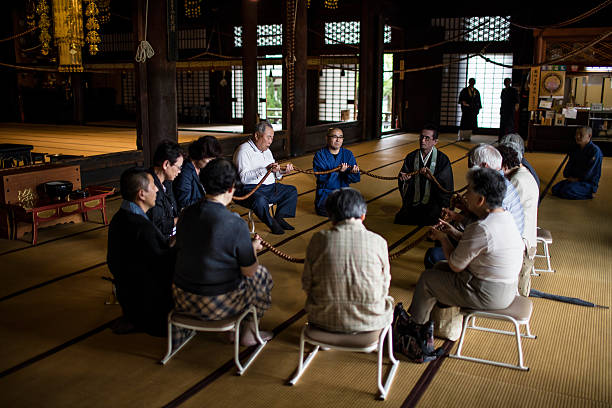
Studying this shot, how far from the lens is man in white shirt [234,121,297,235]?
489 cm

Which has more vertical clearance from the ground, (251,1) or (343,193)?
(251,1)

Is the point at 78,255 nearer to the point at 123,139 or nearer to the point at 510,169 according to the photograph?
the point at 510,169

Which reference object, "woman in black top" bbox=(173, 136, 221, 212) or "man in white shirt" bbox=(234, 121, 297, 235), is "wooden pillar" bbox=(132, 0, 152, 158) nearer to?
"man in white shirt" bbox=(234, 121, 297, 235)

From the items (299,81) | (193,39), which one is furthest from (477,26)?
(193,39)

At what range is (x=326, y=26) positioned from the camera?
46.4 ft

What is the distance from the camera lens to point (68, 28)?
608cm

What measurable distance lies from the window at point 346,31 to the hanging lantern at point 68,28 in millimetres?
8478

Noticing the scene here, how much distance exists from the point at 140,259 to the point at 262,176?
2507mm

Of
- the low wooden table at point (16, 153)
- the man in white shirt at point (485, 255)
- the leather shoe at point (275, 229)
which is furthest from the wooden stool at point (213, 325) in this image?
the low wooden table at point (16, 153)

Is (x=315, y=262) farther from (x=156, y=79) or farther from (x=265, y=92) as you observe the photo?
(x=265, y=92)

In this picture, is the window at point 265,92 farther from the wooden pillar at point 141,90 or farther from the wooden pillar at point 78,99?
the wooden pillar at point 141,90

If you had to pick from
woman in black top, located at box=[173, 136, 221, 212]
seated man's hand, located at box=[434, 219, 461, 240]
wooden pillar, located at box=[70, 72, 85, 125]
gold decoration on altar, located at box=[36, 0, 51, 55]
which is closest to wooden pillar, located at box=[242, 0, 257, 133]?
gold decoration on altar, located at box=[36, 0, 51, 55]

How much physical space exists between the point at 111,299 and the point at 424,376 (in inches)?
76.3

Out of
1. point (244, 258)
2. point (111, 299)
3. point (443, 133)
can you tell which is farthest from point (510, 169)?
point (443, 133)
